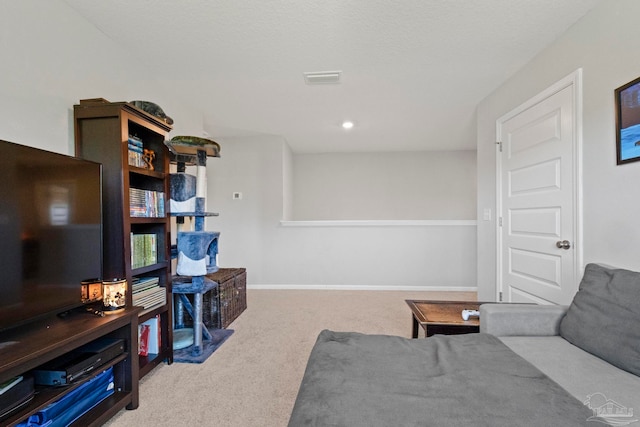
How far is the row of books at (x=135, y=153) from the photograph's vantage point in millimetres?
1772

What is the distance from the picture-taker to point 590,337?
4.00 ft

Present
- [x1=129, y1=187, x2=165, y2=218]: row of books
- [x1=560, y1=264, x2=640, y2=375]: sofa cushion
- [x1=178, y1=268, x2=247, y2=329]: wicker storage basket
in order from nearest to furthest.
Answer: [x1=560, y1=264, x2=640, y2=375]: sofa cushion
[x1=129, y1=187, x2=165, y2=218]: row of books
[x1=178, y1=268, x2=247, y2=329]: wicker storage basket

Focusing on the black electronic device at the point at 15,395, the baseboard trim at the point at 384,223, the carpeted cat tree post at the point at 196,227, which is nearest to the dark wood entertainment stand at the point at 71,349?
the black electronic device at the point at 15,395

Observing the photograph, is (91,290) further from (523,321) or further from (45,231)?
(523,321)

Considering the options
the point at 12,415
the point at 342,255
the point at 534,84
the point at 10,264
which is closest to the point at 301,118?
the point at 342,255

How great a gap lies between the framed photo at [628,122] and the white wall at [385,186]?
11.6 feet

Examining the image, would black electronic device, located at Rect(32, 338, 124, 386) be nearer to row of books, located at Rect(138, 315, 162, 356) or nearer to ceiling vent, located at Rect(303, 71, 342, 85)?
row of books, located at Rect(138, 315, 162, 356)

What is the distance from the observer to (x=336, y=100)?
2.94 m

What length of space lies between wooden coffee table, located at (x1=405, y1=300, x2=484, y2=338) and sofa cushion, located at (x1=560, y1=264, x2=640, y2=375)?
47 cm

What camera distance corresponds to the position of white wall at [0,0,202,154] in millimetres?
1367

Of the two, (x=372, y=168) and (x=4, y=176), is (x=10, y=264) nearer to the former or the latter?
(x=4, y=176)

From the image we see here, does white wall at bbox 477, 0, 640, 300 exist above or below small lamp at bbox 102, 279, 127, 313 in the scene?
above

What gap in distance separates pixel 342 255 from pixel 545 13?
3281 millimetres

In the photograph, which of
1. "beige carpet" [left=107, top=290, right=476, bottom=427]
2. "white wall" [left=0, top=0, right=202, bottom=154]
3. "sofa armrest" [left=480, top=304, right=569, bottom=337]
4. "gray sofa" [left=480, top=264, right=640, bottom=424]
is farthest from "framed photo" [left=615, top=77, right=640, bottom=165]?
"white wall" [left=0, top=0, right=202, bottom=154]
